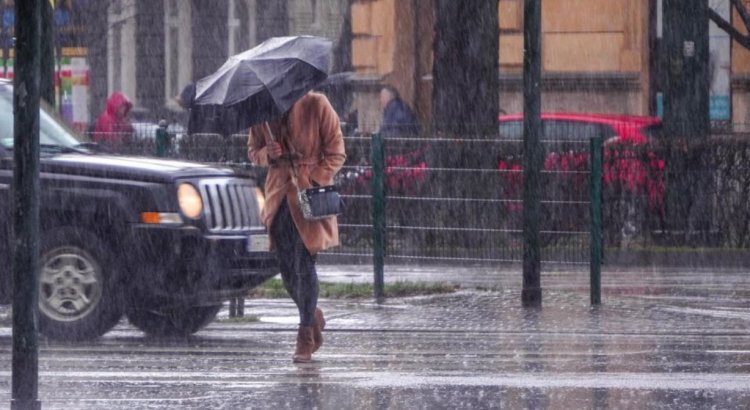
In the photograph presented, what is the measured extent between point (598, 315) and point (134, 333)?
3.29 metres

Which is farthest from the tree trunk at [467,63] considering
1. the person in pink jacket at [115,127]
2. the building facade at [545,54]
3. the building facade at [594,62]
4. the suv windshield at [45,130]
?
the building facade at [594,62]

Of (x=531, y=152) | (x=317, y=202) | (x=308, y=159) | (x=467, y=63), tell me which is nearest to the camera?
(x=317, y=202)

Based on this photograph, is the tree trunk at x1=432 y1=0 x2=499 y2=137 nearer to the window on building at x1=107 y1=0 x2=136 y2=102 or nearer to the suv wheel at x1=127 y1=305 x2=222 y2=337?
the suv wheel at x1=127 y1=305 x2=222 y2=337

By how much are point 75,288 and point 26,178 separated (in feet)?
13.7

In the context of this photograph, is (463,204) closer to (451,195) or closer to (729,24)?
(451,195)

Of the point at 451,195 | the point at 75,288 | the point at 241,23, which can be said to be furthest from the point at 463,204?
the point at 241,23

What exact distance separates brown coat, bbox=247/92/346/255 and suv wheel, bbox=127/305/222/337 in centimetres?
203

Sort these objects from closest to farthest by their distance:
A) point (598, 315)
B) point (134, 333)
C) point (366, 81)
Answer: point (134, 333), point (598, 315), point (366, 81)

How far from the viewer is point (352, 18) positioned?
37281 millimetres

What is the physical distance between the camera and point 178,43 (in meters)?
49.6

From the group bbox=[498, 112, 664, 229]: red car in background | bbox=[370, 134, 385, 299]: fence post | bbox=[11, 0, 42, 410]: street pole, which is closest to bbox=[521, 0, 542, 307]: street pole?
bbox=[498, 112, 664, 229]: red car in background

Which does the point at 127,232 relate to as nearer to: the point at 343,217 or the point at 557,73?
the point at 343,217

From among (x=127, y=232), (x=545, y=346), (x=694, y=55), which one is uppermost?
(x=694, y=55)

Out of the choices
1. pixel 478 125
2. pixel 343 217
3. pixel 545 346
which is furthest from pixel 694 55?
pixel 545 346
